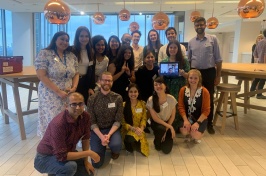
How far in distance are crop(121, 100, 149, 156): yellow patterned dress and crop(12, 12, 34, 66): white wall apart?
868 centimetres

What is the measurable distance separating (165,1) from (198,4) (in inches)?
46.9

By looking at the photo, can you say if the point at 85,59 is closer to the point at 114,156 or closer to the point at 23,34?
the point at 114,156

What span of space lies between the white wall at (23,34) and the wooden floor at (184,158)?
743 centimetres

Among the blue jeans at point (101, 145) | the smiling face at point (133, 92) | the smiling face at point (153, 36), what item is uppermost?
the smiling face at point (153, 36)

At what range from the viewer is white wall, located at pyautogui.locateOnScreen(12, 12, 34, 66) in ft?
32.2

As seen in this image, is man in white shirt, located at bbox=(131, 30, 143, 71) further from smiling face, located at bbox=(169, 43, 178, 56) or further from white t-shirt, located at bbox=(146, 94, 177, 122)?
white t-shirt, located at bbox=(146, 94, 177, 122)

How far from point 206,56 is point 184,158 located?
57.6 inches

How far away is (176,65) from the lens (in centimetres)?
299

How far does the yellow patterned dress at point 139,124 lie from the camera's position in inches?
104

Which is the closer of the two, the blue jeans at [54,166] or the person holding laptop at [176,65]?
the blue jeans at [54,166]

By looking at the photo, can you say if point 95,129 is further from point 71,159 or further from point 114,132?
point 71,159

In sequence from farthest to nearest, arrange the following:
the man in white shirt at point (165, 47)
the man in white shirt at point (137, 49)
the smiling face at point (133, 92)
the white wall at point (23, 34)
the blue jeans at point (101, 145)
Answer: the white wall at point (23, 34)
the man in white shirt at point (137, 49)
the man in white shirt at point (165, 47)
the smiling face at point (133, 92)
the blue jeans at point (101, 145)

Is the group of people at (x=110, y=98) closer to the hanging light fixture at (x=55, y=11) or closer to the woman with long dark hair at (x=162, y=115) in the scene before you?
the woman with long dark hair at (x=162, y=115)

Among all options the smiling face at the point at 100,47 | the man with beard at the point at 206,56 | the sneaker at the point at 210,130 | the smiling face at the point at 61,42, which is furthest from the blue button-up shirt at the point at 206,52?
the smiling face at the point at 61,42
